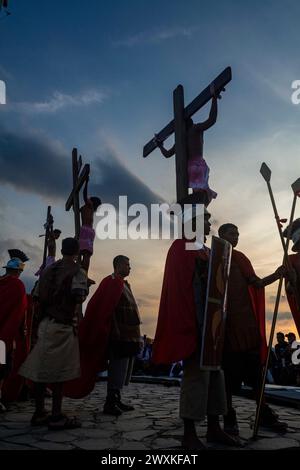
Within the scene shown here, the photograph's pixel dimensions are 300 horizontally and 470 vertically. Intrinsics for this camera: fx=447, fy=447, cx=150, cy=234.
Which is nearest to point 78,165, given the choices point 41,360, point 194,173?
point 194,173

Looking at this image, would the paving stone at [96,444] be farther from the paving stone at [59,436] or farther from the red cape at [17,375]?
the red cape at [17,375]

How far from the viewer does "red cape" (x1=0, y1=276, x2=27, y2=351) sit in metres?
5.83

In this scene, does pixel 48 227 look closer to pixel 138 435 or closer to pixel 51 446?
pixel 138 435

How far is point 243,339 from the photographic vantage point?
4.31 metres

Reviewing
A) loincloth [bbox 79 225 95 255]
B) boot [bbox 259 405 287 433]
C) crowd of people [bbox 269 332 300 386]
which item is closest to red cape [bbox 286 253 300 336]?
boot [bbox 259 405 287 433]

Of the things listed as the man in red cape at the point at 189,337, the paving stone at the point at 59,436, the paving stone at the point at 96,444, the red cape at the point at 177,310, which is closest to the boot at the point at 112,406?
the paving stone at the point at 59,436

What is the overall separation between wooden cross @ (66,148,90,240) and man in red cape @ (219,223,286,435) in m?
3.51

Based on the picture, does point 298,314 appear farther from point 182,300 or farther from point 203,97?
point 203,97

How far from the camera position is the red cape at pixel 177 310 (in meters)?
3.55

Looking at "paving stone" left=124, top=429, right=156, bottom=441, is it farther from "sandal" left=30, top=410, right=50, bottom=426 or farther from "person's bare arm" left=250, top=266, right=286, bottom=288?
"person's bare arm" left=250, top=266, right=286, bottom=288

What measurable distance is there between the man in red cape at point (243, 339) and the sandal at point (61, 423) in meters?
1.49

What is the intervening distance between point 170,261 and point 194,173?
1769mm

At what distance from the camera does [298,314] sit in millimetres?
4754

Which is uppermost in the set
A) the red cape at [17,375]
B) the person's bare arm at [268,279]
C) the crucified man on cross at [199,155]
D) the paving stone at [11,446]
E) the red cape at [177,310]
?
the crucified man on cross at [199,155]
